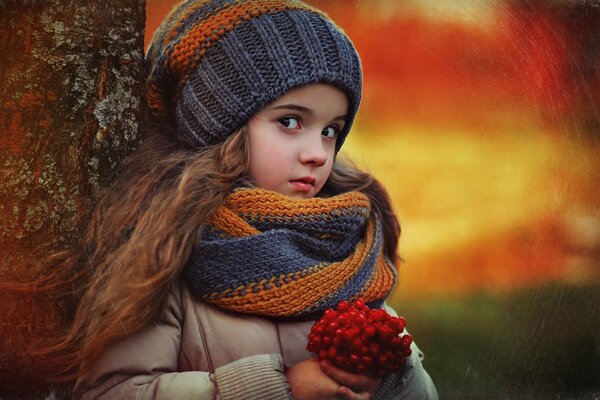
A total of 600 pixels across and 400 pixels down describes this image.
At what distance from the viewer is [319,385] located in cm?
138

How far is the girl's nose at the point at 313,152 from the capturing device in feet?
5.12

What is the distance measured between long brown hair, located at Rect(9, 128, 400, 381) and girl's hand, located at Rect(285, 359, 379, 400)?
0.33m

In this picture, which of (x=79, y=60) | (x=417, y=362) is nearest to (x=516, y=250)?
(x=417, y=362)

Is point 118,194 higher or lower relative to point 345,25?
lower

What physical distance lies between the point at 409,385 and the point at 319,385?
347mm

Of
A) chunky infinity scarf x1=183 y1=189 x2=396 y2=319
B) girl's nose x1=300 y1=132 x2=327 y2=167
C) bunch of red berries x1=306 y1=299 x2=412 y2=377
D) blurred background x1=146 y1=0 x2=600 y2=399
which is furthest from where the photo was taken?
blurred background x1=146 y1=0 x2=600 y2=399

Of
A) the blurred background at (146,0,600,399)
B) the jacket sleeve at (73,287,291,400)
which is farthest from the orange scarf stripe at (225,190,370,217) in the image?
the blurred background at (146,0,600,399)

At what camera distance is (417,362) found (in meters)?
1.69

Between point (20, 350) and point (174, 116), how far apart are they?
2.14 feet

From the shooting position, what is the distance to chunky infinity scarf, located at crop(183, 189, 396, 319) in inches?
57.2

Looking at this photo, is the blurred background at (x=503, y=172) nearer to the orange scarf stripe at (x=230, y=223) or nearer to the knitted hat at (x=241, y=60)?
the knitted hat at (x=241, y=60)

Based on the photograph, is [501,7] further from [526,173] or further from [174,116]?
[174,116]

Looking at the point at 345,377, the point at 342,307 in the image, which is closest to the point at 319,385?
the point at 345,377

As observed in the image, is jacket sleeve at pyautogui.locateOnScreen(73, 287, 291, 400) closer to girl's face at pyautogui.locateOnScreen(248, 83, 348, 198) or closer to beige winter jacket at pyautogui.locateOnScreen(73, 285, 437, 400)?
beige winter jacket at pyautogui.locateOnScreen(73, 285, 437, 400)
